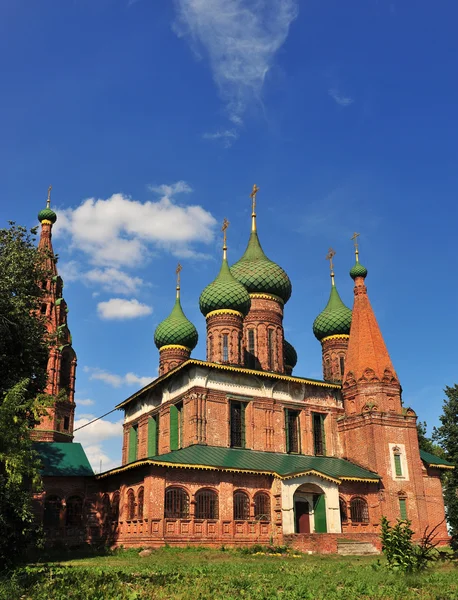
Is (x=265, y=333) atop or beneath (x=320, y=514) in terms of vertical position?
atop

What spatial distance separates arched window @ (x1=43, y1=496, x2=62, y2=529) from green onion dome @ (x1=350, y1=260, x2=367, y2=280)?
59.7ft

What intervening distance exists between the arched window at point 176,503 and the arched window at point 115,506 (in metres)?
3.87

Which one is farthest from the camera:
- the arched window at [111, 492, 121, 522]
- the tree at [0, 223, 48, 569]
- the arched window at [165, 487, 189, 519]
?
the arched window at [111, 492, 121, 522]

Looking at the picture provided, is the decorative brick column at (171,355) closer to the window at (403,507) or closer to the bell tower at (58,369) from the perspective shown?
the bell tower at (58,369)

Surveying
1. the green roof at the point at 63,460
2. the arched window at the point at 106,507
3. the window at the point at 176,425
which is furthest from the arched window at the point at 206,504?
the green roof at the point at 63,460

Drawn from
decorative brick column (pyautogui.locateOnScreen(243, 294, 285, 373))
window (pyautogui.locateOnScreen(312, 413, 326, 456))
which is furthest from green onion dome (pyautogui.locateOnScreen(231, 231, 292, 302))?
window (pyautogui.locateOnScreen(312, 413, 326, 456))

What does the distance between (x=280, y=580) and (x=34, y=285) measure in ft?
40.5

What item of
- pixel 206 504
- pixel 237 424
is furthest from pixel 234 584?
pixel 237 424

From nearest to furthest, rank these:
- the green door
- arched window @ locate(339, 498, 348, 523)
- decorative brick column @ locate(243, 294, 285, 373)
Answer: the green door < arched window @ locate(339, 498, 348, 523) < decorative brick column @ locate(243, 294, 285, 373)

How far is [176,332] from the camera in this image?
35812 millimetres

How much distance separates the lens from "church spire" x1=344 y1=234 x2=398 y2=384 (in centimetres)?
2845

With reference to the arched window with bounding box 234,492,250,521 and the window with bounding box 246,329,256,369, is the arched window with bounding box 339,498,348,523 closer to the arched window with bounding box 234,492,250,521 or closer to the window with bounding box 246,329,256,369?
the arched window with bounding box 234,492,250,521

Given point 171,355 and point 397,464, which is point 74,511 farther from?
point 397,464

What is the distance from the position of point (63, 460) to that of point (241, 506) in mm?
8461
